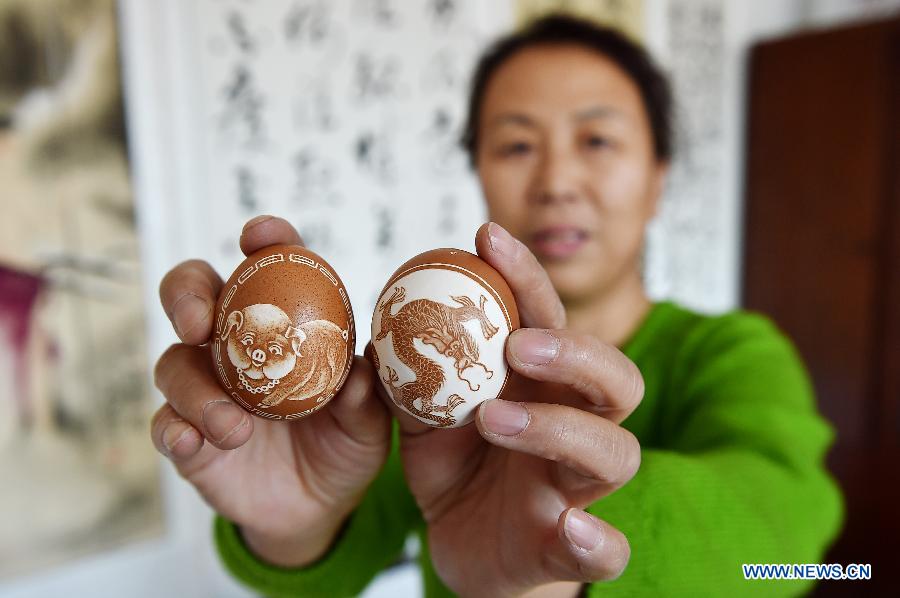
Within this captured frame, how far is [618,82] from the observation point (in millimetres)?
944

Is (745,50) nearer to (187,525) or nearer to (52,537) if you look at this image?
(187,525)

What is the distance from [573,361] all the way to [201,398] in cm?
31

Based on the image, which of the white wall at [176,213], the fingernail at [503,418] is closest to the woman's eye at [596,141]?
the fingernail at [503,418]

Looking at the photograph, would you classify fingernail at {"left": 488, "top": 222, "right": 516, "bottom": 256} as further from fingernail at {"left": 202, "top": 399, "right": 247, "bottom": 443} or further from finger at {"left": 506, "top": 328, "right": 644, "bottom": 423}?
fingernail at {"left": 202, "top": 399, "right": 247, "bottom": 443}

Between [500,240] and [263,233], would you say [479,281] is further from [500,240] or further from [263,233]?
[263,233]

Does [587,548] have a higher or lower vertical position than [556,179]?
lower

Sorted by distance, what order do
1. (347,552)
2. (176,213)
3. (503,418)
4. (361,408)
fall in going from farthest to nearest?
(176,213) → (347,552) → (361,408) → (503,418)

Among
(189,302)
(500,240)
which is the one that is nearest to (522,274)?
(500,240)

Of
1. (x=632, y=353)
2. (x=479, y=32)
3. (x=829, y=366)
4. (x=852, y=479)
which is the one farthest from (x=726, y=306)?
(x=632, y=353)

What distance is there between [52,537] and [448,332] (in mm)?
1068

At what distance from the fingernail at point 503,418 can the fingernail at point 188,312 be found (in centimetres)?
Result: 27

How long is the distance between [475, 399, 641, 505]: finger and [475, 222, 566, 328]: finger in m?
0.09

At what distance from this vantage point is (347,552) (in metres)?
0.79

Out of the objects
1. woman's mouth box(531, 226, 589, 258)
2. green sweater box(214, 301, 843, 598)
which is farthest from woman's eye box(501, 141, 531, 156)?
green sweater box(214, 301, 843, 598)
